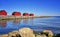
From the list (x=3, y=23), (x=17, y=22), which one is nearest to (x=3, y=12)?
(x=3, y=23)

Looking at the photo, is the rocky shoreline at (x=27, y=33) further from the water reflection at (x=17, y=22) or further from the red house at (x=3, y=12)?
the red house at (x=3, y=12)

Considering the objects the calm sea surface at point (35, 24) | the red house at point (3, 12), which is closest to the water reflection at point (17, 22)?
the calm sea surface at point (35, 24)

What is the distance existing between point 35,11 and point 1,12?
1075mm

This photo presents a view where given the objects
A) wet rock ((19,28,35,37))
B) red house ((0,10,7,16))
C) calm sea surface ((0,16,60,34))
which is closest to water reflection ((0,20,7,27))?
calm sea surface ((0,16,60,34))

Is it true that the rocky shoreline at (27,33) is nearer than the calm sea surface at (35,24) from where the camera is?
Yes

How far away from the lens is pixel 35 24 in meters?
5.07

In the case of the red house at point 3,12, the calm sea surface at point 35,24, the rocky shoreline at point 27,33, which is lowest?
the rocky shoreline at point 27,33

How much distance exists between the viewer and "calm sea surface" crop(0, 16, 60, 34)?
16.4 ft

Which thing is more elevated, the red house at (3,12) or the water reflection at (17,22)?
the red house at (3,12)

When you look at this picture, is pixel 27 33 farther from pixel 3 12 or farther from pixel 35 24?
pixel 3 12

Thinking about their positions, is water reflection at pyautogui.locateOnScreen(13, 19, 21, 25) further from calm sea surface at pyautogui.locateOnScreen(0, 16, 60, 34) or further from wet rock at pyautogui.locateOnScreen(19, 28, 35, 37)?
wet rock at pyautogui.locateOnScreen(19, 28, 35, 37)

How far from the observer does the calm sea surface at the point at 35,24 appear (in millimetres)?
5012

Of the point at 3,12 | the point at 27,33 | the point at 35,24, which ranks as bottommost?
the point at 27,33

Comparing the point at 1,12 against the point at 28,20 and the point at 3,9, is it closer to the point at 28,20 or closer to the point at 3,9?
the point at 3,9
